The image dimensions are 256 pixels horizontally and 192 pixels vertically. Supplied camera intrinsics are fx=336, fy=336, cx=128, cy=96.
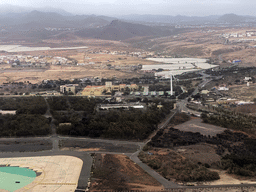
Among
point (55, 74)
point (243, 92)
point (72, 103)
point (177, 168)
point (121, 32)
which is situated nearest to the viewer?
point (177, 168)

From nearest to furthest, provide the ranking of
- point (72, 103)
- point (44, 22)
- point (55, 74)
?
point (72, 103) → point (55, 74) → point (44, 22)

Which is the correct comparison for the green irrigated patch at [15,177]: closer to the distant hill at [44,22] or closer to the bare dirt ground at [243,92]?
the bare dirt ground at [243,92]

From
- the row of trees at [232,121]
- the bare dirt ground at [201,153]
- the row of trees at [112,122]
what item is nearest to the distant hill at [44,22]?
the row of trees at [112,122]

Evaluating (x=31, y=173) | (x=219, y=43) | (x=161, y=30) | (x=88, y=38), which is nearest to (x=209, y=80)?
(x=31, y=173)

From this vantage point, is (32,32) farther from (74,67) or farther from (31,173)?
(31,173)

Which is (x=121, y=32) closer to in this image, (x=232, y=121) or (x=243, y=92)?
(x=243, y=92)

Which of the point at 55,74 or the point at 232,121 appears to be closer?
the point at 232,121

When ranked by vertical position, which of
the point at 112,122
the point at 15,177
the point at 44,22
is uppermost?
the point at 44,22

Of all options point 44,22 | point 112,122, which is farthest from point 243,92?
point 44,22
